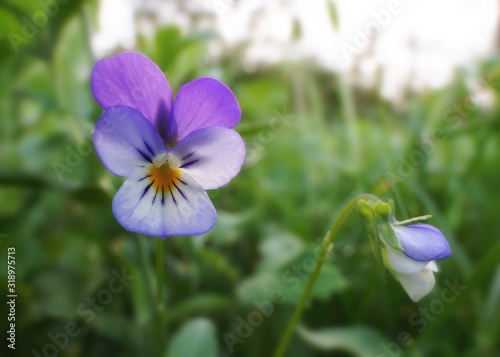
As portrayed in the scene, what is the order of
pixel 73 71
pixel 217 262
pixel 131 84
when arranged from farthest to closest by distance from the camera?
pixel 73 71, pixel 217 262, pixel 131 84

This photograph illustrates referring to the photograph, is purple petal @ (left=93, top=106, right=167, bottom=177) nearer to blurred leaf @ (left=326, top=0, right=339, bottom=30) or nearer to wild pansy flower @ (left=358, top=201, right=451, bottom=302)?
wild pansy flower @ (left=358, top=201, right=451, bottom=302)

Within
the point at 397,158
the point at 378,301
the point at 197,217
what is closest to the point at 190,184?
the point at 197,217

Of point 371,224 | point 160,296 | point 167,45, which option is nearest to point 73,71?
point 167,45

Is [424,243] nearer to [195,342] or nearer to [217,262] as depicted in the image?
[195,342]

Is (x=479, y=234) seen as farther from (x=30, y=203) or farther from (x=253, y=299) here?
(x=30, y=203)

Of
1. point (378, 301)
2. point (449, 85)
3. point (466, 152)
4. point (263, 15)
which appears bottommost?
point (378, 301)

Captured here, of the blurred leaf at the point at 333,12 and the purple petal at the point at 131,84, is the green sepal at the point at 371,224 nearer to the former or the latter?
the purple petal at the point at 131,84
